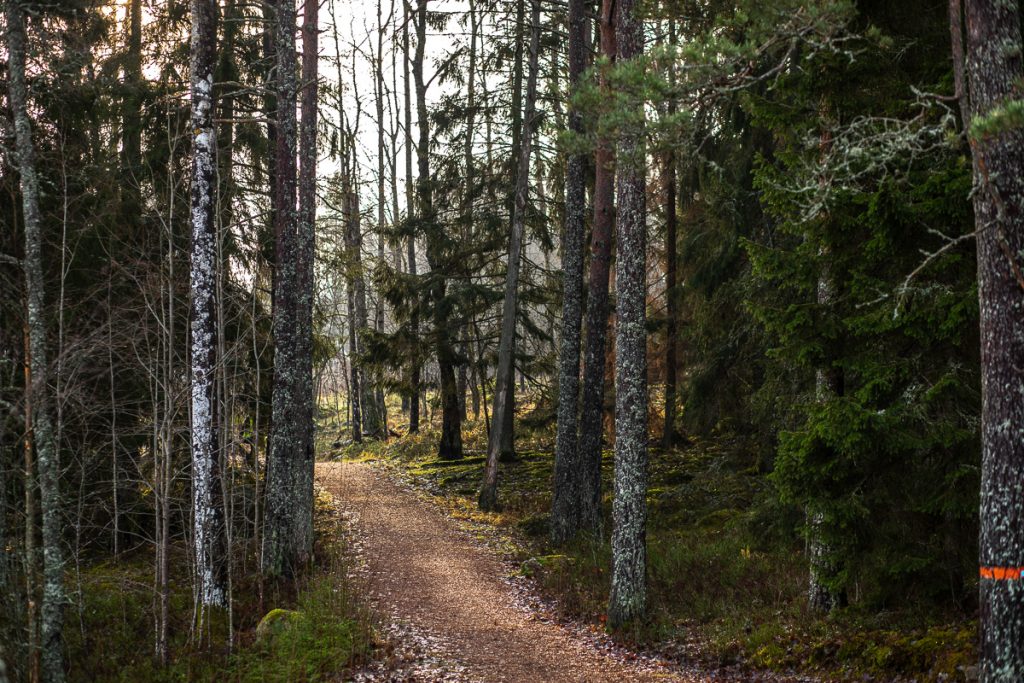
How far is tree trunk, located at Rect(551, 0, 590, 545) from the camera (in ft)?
45.9

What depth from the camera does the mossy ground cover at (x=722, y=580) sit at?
23.2ft

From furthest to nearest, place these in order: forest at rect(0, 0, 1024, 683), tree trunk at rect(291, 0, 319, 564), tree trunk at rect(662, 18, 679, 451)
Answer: tree trunk at rect(662, 18, 679, 451), tree trunk at rect(291, 0, 319, 564), forest at rect(0, 0, 1024, 683)

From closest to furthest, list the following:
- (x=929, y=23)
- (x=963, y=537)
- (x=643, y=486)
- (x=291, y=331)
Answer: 1. (x=963, y=537)
2. (x=929, y=23)
3. (x=643, y=486)
4. (x=291, y=331)

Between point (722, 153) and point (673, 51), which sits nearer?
point (673, 51)

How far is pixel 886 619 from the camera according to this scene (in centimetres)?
752

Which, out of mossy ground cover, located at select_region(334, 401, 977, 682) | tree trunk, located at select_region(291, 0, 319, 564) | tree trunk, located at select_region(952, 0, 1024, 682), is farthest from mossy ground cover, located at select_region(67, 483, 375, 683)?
tree trunk, located at select_region(952, 0, 1024, 682)

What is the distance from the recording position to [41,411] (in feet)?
27.9

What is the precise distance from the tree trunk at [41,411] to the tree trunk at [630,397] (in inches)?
263

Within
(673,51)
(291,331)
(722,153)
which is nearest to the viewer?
(673,51)

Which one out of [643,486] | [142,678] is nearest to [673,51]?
[643,486]

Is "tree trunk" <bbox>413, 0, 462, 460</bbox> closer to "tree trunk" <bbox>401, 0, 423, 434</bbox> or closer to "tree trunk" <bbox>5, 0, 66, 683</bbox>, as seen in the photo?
"tree trunk" <bbox>401, 0, 423, 434</bbox>

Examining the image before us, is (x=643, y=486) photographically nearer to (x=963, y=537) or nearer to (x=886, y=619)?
(x=886, y=619)

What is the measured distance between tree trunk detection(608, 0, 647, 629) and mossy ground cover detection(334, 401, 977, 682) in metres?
0.52

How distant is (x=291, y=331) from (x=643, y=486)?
18.8 ft
